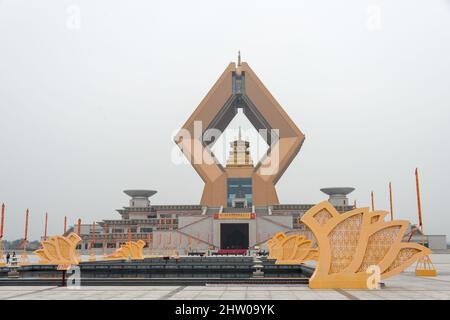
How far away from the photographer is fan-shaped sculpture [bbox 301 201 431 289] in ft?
30.4

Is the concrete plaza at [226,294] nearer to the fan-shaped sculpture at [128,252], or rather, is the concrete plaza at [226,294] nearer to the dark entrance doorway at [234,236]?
the fan-shaped sculpture at [128,252]

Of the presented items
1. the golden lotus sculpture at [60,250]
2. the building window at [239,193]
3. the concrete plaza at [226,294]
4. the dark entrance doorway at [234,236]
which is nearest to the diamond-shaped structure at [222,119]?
the building window at [239,193]

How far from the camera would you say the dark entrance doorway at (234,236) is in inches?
1539

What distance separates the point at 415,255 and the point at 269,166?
112ft

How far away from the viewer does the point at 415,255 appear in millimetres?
9625

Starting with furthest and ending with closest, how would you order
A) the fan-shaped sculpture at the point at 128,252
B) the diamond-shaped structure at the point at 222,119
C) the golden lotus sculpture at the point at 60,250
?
1. the diamond-shaped structure at the point at 222,119
2. the fan-shaped sculpture at the point at 128,252
3. the golden lotus sculpture at the point at 60,250

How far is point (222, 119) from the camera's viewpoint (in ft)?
155

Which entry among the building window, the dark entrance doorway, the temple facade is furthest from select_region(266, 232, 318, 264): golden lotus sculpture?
the building window

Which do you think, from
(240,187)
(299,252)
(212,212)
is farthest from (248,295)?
(240,187)

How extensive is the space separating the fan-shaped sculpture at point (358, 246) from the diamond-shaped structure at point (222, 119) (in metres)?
32.7

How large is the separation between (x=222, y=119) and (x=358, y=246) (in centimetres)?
3850

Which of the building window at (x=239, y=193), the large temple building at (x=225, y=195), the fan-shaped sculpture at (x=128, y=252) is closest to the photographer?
the fan-shaped sculpture at (x=128, y=252)
